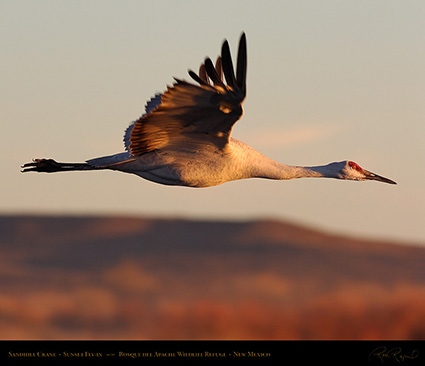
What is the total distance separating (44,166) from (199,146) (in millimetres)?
3020

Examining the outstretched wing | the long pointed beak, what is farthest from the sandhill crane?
the long pointed beak

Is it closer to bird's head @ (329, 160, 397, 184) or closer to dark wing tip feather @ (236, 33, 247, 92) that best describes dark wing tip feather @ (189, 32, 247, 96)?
dark wing tip feather @ (236, 33, 247, 92)

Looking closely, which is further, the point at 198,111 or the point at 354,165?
the point at 354,165

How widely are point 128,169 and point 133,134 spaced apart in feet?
3.14

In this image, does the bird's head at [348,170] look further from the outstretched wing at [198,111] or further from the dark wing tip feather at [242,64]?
the dark wing tip feather at [242,64]

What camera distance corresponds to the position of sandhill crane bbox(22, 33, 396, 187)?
9539 millimetres

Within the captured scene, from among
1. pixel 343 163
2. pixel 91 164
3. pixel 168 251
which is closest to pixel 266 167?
pixel 343 163

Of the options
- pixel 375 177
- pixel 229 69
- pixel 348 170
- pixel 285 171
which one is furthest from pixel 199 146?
pixel 375 177

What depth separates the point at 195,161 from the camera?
11.3 m

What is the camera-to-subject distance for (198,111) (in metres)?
10.1

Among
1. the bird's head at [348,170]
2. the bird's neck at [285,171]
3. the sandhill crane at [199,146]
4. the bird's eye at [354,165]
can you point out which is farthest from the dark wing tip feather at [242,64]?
the bird's eye at [354,165]

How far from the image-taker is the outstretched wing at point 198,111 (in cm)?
940

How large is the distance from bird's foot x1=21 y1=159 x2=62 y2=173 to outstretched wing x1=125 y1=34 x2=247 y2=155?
2084mm

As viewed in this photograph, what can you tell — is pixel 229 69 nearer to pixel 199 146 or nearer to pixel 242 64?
pixel 242 64
